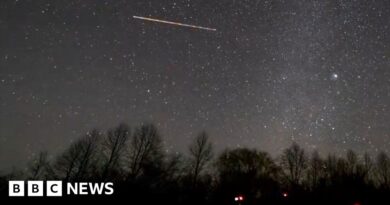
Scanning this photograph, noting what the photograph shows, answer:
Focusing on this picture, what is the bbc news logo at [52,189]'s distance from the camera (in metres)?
22.5

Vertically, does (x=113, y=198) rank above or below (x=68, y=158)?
below

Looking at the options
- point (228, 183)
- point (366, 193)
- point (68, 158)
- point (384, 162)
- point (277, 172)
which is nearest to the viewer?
point (366, 193)

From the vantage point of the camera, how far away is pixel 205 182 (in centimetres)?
4500

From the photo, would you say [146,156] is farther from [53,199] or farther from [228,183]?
[53,199]

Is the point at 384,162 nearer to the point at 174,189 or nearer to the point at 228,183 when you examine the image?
the point at 228,183

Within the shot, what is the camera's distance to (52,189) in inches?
961

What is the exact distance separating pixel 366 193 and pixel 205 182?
1965 centimetres

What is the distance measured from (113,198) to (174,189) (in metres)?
13.2

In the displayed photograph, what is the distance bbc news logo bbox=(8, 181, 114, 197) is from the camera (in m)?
22.5

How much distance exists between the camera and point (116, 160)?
3962cm

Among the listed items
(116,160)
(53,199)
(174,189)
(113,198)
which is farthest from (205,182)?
(53,199)

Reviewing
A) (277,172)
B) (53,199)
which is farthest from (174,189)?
(277,172)

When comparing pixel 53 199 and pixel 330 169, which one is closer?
pixel 53 199

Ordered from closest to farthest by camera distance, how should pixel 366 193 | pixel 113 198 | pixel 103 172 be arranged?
pixel 113 198 < pixel 366 193 < pixel 103 172
